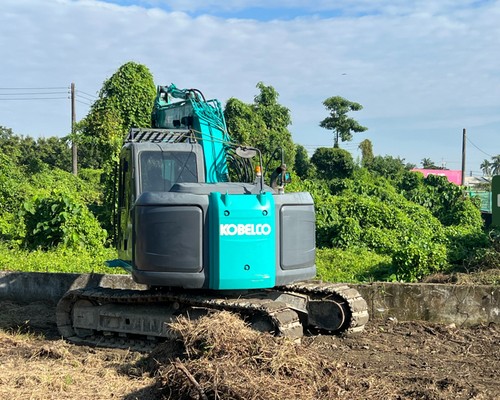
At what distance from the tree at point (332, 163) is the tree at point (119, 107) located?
16.0 m

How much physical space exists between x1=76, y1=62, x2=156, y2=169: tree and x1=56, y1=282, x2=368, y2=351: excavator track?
13077 mm

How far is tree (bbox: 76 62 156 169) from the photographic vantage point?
69.6ft

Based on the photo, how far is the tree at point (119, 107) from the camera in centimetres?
2120

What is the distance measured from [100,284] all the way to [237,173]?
310cm

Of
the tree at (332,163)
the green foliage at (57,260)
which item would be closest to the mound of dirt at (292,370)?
the green foliage at (57,260)

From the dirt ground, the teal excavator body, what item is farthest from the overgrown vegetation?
the dirt ground

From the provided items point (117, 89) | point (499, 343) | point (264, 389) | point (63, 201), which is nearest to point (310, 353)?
point (264, 389)

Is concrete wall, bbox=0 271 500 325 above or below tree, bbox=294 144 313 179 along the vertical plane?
below

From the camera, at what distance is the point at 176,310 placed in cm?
761

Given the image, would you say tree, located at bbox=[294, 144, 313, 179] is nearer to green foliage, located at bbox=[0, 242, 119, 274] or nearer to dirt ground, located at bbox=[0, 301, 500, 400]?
green foliage, located at bbox=[0, 242, 119, 274]

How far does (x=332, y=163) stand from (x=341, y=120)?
812 cm

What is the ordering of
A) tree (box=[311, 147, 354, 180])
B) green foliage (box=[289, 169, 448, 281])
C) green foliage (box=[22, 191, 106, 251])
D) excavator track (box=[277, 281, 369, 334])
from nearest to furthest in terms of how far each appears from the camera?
excavator track (box=[277, 281, 369, 334])
green foliage (box=[22, 191, 106, 251])
green foliage (box=[289, 169, 448, 281])
tree (box=[311, 147, 354, 180])

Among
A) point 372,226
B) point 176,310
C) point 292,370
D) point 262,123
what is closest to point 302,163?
point 262,123

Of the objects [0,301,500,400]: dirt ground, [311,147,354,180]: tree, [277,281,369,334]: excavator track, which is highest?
[311,147,354,180]: tree
